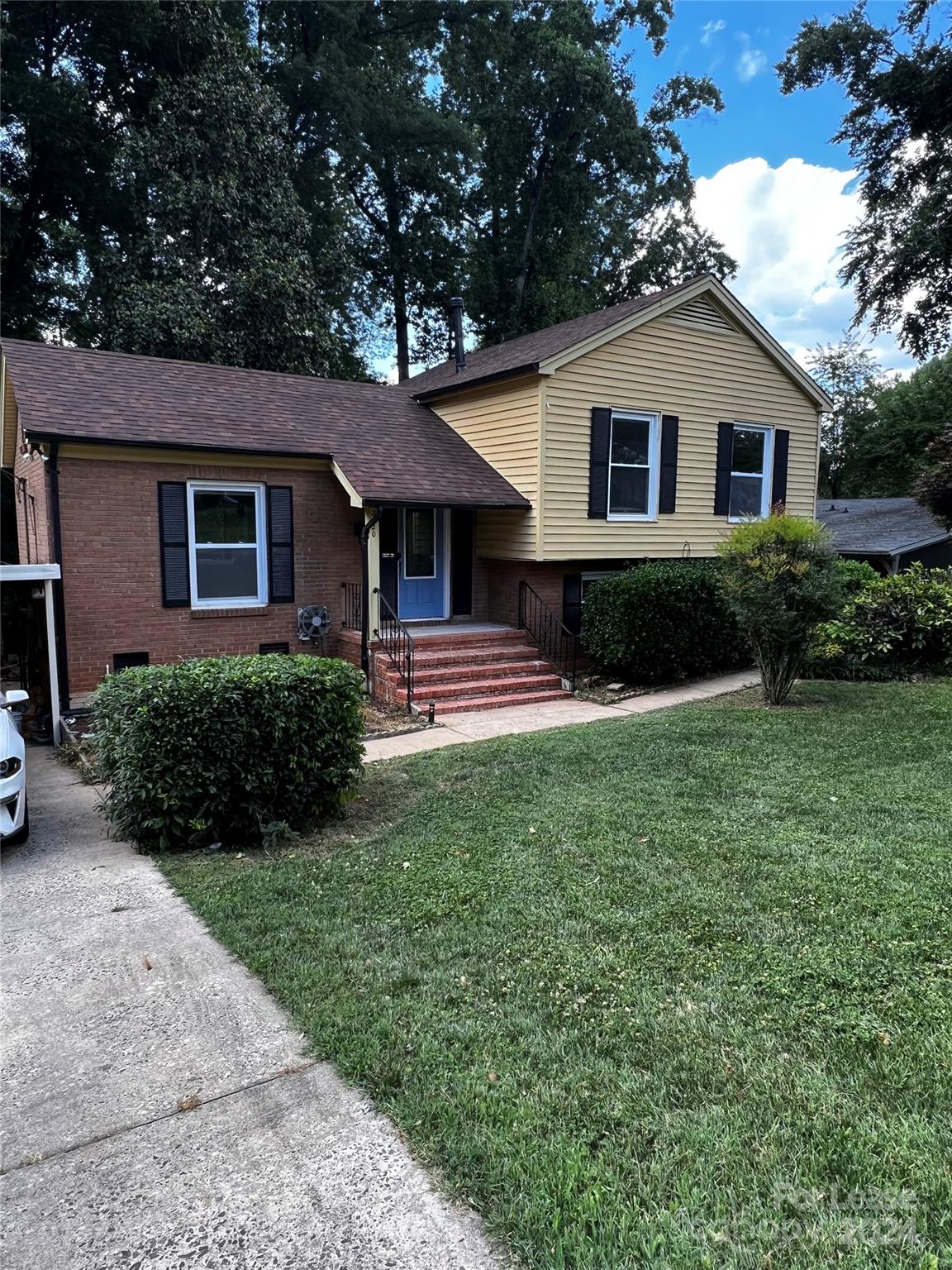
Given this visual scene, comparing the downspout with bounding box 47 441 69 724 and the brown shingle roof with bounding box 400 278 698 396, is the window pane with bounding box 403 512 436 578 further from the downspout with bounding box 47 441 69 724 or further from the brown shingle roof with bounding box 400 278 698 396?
the downspout with bounding box 47 441 69 724

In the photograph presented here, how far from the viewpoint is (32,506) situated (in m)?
11.0

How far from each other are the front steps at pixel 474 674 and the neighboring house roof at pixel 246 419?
1.99m

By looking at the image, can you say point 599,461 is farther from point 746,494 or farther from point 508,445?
point 746,494

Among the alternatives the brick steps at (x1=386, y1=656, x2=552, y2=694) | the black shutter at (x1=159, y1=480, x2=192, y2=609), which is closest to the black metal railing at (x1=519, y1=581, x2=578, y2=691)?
the brick steps at (x1=386, y1=656, x2=552, y2=694)

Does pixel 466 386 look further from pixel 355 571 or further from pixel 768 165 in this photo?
pixel 768 165

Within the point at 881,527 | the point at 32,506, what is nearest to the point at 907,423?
the point at 881,527

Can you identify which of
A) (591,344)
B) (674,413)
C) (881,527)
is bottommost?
(881,527)

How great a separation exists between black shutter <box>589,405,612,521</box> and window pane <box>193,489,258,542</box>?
5.00 meters

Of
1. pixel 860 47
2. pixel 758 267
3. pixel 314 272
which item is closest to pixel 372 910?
pixel 314 272

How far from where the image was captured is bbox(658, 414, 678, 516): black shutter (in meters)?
12.3

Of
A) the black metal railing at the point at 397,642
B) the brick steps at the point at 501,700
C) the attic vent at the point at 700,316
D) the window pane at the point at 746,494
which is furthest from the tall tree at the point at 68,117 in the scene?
the brick steps at the point at 501,700

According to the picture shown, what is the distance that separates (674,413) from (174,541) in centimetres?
795

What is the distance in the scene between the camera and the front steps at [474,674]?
966cm

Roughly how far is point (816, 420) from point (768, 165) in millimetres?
9333
